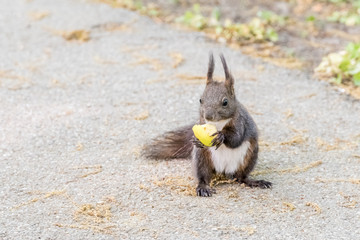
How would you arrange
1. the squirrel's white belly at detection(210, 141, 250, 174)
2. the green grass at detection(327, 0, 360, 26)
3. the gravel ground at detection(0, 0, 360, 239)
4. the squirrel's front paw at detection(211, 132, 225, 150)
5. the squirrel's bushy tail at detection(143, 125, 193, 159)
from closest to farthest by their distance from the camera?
1. the gravel ground at detection(0, 0, 360, 239)
2. the squirrel's front paw at detection(211, 132, 225, 150)
3. the squirrel's white belly at detection(210, 141, 250, 174)
4. the squirrel's bushy tail at detection(143, 125, 193, 159)
5. the green grass at detection(327, 0, 360, 26)

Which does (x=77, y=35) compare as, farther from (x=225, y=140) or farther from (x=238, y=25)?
(x=225, y=140)

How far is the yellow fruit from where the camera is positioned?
12.0 feet

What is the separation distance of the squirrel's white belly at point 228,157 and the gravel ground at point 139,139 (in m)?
0.15

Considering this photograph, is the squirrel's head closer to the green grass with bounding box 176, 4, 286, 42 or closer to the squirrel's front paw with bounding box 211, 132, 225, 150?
the squirrel's front paw with bounding box 211, 132, 225, 150

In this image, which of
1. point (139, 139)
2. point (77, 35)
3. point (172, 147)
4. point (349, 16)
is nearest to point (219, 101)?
point (172, 147)

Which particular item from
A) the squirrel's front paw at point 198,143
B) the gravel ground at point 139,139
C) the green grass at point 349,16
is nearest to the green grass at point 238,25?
the gravel ground at point 139,139

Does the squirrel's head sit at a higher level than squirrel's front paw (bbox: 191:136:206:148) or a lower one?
higher

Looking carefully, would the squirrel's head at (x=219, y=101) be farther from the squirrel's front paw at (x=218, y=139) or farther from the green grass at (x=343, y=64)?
the green grass at (x=343, y=64)

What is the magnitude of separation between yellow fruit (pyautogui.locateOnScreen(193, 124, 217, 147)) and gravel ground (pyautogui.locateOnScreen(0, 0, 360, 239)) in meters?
0.38

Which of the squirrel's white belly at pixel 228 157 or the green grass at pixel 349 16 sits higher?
the green grass at pixel 349 16

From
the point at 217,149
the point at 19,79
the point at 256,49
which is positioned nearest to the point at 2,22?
the point at 19,79

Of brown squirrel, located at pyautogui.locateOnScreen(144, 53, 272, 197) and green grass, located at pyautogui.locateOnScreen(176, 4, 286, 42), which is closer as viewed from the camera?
brown squirrel, located at pyautogui.locateOnScreen(144, 53, 272, 197)

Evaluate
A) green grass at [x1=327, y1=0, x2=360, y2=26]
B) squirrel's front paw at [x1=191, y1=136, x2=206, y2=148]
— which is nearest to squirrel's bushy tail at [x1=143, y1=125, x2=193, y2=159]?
squirrel's front paw at [x1=191, y1=136, x2=206, y2=148]

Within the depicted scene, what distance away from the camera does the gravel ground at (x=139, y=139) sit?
350cm
